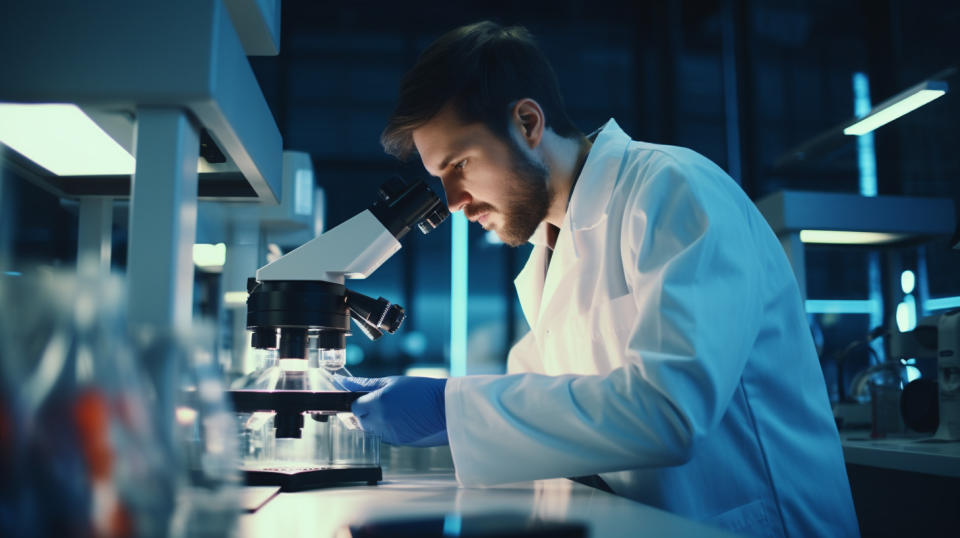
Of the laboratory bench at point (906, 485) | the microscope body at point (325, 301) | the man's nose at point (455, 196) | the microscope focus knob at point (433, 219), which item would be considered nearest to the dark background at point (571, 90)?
the laboratory bench at point (906, 485)

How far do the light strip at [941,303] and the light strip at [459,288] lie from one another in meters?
3.28

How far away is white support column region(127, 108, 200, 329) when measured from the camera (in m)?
0.72

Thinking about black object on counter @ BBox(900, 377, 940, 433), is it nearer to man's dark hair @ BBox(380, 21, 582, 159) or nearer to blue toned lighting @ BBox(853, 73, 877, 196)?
blue toned lighting @ BBox(853, 73, 877, 196)

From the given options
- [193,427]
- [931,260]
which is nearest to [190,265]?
[193,427]

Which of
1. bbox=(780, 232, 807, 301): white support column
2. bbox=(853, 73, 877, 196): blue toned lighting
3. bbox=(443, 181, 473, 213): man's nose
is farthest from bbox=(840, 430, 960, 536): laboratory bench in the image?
bbox=(853, 73, 877, 196): blue toned lighting

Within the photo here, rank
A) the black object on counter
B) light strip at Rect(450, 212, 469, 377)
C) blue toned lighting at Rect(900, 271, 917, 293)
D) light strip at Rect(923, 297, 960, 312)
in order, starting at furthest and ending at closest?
light strip at Rect(450, 212, 469, 377), blue toned lighting at Rect(900, 271, 917, 293), light strip at Rect(923, 297, 960, 312), the black object on counter

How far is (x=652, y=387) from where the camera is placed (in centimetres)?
93

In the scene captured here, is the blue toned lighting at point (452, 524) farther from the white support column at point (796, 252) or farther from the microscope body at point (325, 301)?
the white support column at point (796, 252)

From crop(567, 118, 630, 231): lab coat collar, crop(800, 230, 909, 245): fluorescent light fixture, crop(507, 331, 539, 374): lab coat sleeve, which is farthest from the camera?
crop(800, 230, 909, 245): fluorescent light fixture

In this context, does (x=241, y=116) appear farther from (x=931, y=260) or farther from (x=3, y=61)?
(x=931, y=260)

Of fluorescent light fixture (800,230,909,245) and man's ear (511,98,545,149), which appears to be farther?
fluorescent light fixture (800,230,909,245)

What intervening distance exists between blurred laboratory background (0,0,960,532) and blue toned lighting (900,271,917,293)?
13mm

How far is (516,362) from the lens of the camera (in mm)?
1636

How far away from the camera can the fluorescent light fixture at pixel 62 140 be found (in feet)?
2.57
